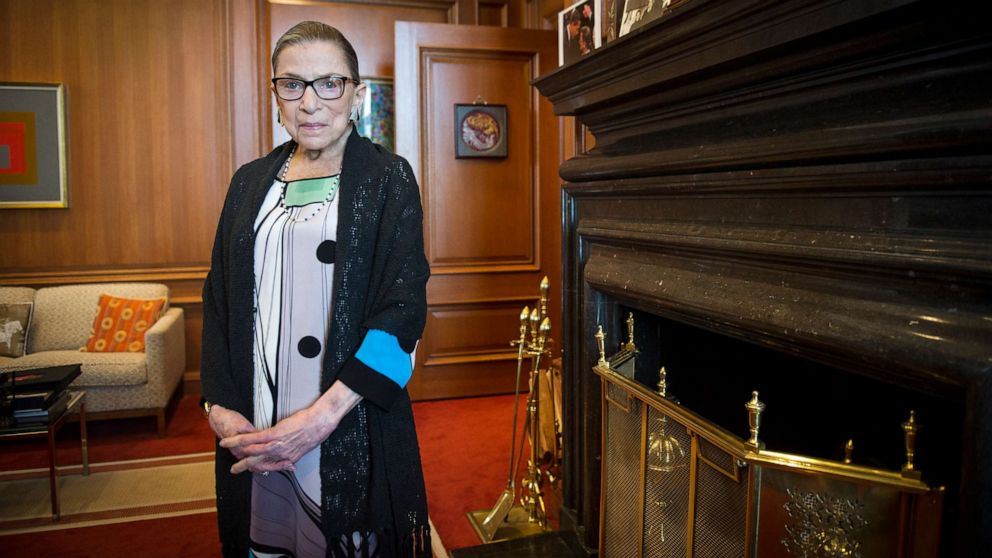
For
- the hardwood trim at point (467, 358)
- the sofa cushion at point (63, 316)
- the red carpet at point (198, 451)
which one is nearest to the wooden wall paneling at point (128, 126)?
the sofa cushion at point (63, 316)

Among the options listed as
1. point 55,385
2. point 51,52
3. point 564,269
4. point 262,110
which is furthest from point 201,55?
point 564,269

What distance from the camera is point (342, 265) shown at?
4.35 feet

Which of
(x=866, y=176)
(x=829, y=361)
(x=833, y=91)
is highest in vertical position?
(x=833, y=91)

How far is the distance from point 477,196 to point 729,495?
3.19 metres

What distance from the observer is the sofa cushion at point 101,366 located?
379cm

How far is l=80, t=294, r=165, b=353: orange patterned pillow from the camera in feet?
13.5

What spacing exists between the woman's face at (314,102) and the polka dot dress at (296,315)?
92 mm

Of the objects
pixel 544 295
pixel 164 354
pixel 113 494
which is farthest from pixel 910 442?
pixel 164 354

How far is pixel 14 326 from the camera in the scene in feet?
13.2

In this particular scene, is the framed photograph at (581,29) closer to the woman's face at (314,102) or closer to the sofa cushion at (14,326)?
the woman's face at (314,102)

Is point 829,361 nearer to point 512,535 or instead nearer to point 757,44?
point 757,44

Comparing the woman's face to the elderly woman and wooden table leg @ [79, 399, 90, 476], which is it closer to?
the elderly woman

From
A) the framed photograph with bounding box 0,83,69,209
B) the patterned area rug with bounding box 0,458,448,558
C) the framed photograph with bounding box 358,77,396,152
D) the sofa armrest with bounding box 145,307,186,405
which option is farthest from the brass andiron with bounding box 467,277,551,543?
the framed photograph with bounding box 0,83,69,209

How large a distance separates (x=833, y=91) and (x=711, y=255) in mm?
448
